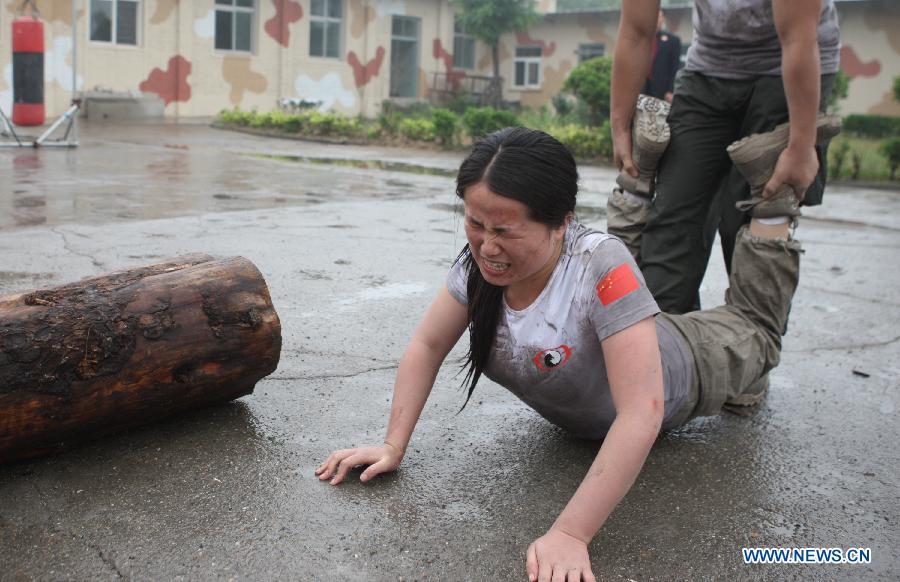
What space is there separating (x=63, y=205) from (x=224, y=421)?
5.10 metres

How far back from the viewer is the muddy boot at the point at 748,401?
307 cm

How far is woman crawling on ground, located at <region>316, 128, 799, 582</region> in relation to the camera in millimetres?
2035

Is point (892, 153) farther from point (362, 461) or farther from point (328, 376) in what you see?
point (362, 461)

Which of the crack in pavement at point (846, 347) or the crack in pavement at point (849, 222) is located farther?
the crack in pavement at point (849, 222)

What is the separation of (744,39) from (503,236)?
4.90 feet

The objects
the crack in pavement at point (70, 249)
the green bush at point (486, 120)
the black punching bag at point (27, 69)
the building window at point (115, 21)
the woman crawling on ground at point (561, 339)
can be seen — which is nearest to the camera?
Result: the woman crawling on ground at point (561, 339)

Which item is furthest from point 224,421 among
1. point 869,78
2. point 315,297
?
point 869,78

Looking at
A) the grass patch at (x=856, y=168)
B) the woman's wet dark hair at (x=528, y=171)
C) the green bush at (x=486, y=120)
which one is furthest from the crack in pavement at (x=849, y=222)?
the green bush at (x=486, y=120)

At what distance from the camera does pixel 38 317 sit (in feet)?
7.76

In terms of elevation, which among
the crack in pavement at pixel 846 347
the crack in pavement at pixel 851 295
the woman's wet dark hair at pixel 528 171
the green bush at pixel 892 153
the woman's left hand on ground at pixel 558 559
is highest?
the green bush at pixel 892 153

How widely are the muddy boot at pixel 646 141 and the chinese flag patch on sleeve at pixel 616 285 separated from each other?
1190 millimetres

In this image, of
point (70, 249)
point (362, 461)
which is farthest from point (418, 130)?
point (362, 461)

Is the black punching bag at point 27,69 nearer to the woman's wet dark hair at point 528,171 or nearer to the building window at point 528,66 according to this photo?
the woman's wet dark hair at point 528,171

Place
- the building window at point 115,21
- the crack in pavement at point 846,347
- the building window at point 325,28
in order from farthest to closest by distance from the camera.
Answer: the building window at point 325,28
the building window at point 115,21
the crack in pavement at point 846,347
